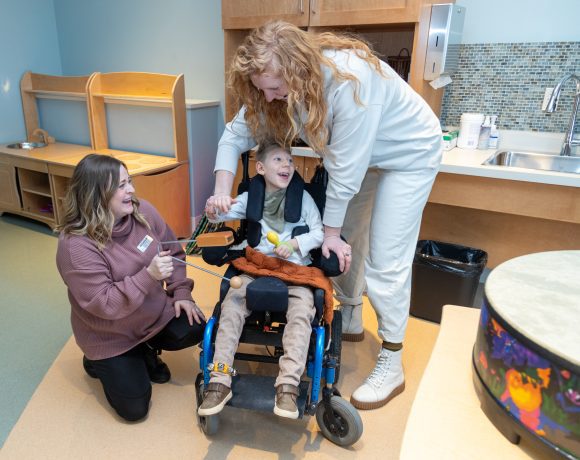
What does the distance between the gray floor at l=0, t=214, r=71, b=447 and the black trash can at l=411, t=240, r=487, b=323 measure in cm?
Result: 172

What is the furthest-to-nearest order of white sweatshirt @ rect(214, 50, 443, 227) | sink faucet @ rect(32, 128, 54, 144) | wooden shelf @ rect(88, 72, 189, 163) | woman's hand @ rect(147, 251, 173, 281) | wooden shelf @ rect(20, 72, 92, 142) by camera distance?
sink faucet @ rect(32, 128, 54, 144) < wooden shelf @ rect(20, 72, 92, 142) < wooden shelf @ rect(88, 72, 189, 163) < woman's hand @ rect(147, 251, 173, 281) < white sweatshirt @ rect(214, 50, 443, 227)

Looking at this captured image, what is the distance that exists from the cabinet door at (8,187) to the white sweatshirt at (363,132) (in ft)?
8.19

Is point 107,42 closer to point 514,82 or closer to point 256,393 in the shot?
point 514,82

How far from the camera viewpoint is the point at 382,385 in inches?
70.6

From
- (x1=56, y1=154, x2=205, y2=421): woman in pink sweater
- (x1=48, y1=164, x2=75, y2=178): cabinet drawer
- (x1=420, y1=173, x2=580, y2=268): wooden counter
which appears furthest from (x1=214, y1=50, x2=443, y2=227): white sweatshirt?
(x1=48, y1=164, x2=75, y2=178): cabinet drawer

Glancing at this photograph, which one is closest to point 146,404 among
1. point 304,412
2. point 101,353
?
point 101,353

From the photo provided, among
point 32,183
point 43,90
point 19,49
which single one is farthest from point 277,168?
point 19,49

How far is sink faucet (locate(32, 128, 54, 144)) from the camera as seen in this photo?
3.78 m

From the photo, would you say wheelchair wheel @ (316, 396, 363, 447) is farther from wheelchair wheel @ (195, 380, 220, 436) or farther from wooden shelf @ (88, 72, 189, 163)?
wooden shelf @ (88, 72, 189, 163)

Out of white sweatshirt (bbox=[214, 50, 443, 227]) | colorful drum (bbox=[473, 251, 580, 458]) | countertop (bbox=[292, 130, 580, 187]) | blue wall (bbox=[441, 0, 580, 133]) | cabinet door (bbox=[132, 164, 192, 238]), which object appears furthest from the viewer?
cabinet door (bbox=[132, 164, 192, 238])

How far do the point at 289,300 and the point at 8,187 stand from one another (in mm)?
2931

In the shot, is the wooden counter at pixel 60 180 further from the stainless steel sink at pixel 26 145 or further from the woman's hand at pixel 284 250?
the woman's hand at pixel 284 250

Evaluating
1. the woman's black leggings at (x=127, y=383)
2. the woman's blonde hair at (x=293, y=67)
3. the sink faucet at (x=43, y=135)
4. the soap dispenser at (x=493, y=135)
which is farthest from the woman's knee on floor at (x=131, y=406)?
the sink faucet at (x=43, y=135)

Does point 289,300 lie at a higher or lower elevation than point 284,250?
lower
